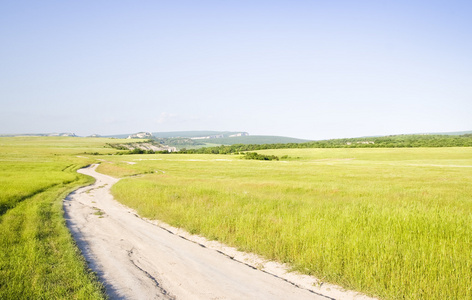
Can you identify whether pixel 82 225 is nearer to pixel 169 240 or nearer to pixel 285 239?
pixel 169 240

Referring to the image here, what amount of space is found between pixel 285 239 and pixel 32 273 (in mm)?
7319

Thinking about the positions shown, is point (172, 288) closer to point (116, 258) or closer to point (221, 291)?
point (221, 291)

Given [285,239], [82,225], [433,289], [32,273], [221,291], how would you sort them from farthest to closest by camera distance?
1. [82,225]
2. [285,239]
3. [32,273]
4. [221,291]
5. [433,289]

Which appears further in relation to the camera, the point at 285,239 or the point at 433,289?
the point at 285,239

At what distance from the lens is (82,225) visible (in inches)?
543

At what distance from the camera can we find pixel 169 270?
8.38 m

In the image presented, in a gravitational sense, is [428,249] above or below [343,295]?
above

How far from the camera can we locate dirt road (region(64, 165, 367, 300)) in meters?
6.97

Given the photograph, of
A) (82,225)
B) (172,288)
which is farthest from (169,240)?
(82,225)

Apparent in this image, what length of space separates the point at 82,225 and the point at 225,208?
22.3 feet

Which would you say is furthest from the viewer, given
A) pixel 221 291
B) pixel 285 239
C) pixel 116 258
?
pixel 285 239

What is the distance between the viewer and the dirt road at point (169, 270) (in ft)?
22.9

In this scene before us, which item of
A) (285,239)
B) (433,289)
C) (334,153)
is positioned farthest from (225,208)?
(334,153)

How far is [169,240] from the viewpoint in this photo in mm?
11320
